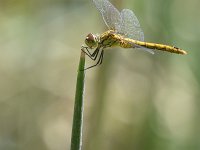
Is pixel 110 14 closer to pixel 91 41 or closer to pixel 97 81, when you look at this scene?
pixel 91 41

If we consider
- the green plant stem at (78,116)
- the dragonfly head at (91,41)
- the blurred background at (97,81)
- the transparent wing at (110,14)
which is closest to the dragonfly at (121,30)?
the transparent wing at (110,14)

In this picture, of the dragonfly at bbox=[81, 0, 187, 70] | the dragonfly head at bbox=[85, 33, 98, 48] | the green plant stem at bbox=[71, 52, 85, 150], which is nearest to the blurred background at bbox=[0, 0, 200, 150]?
the dragonfly at bbox=[81, 0, 187, 70]

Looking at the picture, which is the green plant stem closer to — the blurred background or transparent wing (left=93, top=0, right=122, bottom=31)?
transparent wing (left=93, top=0, right=122, bottom=31)

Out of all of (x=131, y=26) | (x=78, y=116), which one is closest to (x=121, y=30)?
(x=131, y=26)

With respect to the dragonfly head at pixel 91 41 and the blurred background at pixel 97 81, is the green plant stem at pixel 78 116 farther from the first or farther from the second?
the blurred background at pixel 97 81

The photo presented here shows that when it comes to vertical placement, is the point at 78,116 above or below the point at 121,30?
below

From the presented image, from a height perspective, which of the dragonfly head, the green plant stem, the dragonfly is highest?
the dragonfly
